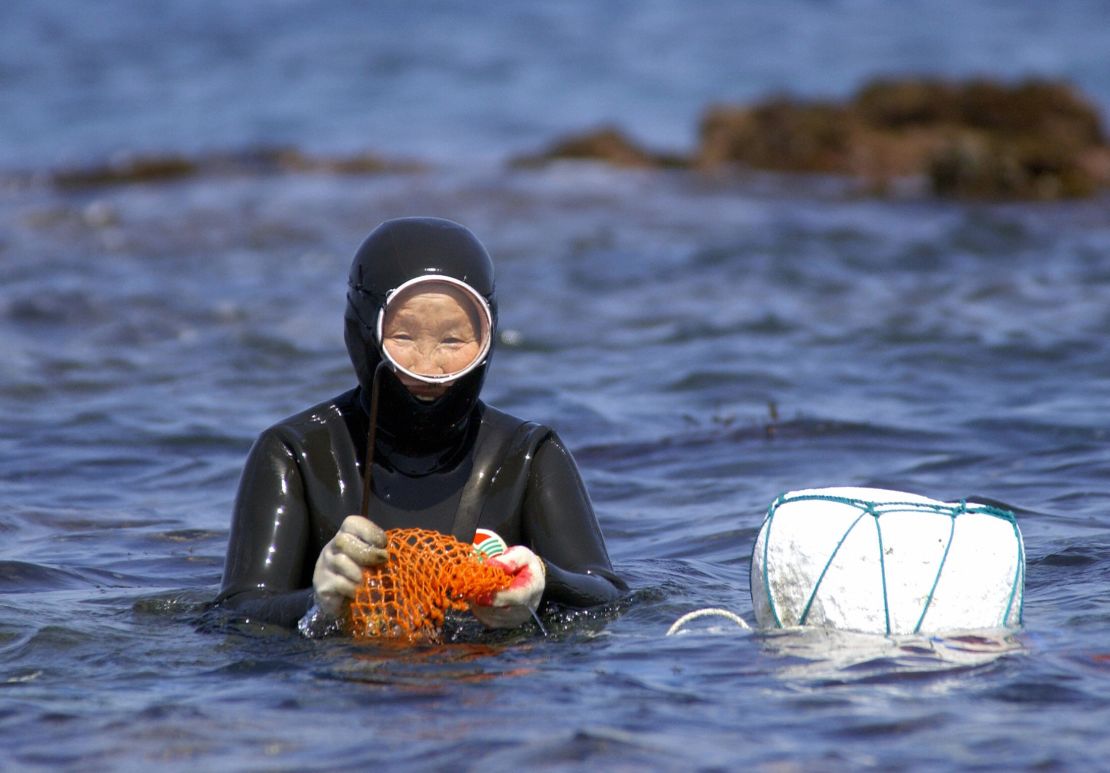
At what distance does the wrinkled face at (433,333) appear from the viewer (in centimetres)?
491

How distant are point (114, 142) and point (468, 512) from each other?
2267 centimetres

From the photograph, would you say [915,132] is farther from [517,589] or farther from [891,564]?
[517,589]

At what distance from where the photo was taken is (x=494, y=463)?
5293mm

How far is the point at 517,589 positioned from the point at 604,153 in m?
18.2

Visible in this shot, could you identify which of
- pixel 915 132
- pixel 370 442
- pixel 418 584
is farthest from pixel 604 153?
pixel 418 584

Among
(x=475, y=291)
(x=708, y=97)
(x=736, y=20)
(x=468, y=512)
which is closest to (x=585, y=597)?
(x=468, y=512)

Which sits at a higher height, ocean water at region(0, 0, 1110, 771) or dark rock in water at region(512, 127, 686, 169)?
dark rock in water at region(512, 127, 686, 169)

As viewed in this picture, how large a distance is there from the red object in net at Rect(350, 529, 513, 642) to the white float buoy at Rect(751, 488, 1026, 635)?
89cm

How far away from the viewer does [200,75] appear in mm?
31875

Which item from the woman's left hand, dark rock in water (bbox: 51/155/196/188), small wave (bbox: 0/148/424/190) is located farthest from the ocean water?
dark rock in water (bbox: 51/155/196/188)

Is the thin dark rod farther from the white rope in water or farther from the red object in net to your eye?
the white rope in water

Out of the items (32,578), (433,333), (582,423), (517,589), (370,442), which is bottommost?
(32,578)

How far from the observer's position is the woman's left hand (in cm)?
455

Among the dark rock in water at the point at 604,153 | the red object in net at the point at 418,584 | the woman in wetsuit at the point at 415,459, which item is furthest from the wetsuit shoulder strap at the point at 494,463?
the dark rock in water at the point at 604,153
